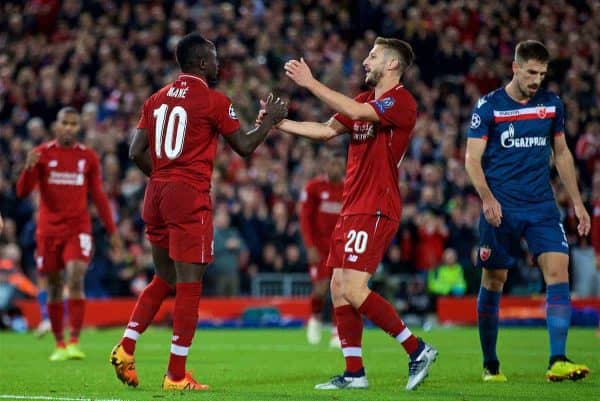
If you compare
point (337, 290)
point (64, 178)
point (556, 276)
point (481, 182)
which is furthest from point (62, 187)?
point (556, 276)

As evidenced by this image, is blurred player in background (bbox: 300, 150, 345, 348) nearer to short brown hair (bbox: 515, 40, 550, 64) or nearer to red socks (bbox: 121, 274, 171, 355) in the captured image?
short brown hair (bbox: 515, 40, 550, 64)

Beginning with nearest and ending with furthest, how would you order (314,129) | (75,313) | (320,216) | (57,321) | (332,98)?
(332,98), (314,129), (57,321), (75,313), (320,216)

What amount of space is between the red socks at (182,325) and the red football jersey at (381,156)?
1.35 metres

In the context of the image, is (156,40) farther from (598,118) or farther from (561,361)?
(561,361)

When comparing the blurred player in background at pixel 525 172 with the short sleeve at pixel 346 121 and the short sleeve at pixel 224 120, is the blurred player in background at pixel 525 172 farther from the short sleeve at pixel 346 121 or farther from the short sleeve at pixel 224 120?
the short sleeve at pixel 224 120

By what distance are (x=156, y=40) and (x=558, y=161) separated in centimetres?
1773

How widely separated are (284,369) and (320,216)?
18.0 feet

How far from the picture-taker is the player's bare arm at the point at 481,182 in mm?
10047

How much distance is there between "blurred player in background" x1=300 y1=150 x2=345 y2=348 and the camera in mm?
17438

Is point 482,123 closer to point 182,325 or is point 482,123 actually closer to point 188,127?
point 188,127

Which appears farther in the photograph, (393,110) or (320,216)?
(320,216)

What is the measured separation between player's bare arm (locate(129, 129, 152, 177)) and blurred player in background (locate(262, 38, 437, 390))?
4.27ft

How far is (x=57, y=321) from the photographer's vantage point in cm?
1421

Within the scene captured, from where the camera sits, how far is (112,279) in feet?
74.7
